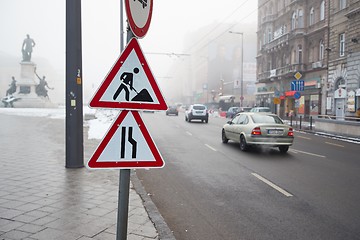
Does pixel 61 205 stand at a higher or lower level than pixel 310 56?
lower

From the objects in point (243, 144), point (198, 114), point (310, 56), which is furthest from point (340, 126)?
point (310, 56)

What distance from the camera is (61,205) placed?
5297mm

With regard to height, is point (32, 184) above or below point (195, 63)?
below

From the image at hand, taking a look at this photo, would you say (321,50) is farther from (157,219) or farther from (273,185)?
(157,219)

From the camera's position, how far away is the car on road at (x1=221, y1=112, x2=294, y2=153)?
39.6ft

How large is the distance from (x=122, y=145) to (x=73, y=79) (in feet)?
Answer: 17.7

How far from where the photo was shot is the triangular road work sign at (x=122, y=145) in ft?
9.74

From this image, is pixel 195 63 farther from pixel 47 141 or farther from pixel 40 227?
pixel 40 227

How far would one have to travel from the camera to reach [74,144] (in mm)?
8008

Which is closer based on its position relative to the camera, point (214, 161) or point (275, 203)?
point (275, 203)

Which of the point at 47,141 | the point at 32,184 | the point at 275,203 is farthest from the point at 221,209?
the point at 47,141

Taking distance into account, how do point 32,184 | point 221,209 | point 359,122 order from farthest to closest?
point 359,122
point 32,184
point 221,209

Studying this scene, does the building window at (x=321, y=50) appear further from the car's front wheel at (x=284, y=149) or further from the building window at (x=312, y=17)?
the car's front wheel at (x=284, y=149)

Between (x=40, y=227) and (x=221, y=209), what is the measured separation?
274 cm
